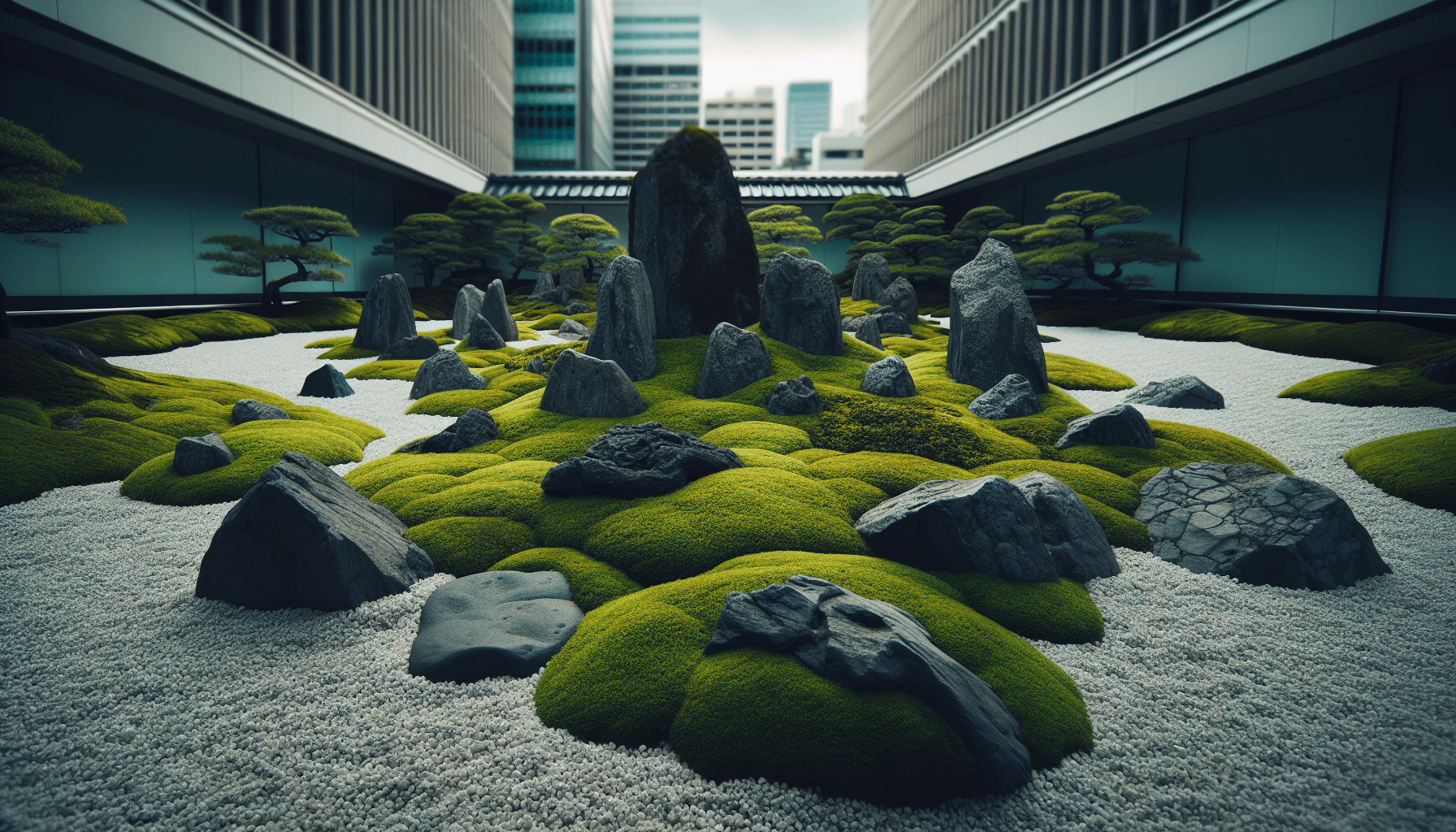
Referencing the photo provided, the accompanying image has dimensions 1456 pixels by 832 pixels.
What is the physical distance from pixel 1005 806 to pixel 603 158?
78.3 meters

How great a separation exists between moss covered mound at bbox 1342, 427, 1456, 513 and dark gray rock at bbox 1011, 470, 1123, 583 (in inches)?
130

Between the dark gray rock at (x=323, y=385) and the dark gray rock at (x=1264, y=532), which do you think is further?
the dark gray rock at (x=323, y=385)

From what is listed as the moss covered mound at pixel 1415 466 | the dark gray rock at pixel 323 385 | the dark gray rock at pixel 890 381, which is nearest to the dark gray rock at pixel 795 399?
the dark gray rock at pixel 890 381

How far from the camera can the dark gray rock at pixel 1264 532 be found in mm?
4508

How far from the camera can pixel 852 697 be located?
289 centimetres

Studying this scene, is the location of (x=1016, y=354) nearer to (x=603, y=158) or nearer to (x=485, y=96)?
(x=485, y=96)

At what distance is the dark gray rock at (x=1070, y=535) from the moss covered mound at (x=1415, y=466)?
3.31 m

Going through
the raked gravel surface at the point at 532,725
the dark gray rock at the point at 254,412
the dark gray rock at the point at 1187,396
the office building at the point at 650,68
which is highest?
the office building at the point at 650,68

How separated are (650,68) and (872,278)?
250ft

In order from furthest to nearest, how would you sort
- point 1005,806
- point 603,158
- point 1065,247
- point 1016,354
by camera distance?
point 603,158, point 1065,247, point 1016,354, point 1005,806

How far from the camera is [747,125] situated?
117 m

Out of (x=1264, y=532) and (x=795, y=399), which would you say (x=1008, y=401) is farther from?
(x=1264, y=532)

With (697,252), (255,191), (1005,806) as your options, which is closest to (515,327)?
(697,252)

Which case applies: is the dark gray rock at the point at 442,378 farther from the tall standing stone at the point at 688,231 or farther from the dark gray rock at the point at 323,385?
the tall standing stone at the point at 688,231
